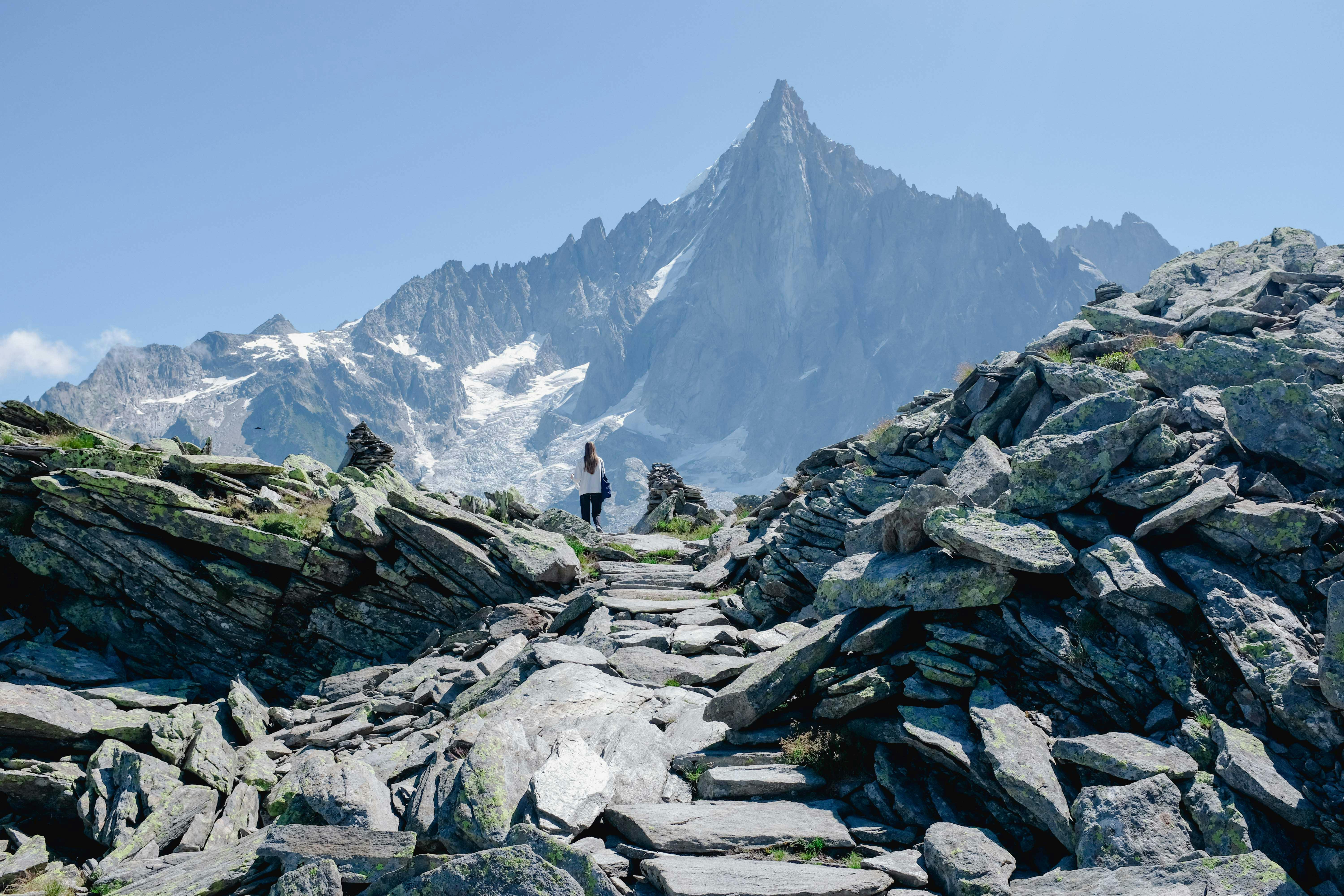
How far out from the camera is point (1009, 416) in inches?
754

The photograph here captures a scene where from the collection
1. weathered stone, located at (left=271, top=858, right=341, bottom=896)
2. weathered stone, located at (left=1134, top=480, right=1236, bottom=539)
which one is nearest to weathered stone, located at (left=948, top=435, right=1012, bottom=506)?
weathered stone, located at (left=1134, top=480, right=1236, bottom=539)

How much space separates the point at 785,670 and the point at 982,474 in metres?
6.61

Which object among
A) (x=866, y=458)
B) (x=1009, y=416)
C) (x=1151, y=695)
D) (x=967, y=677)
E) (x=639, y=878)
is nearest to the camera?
(x=639, y=878)

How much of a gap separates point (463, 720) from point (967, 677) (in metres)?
8.78

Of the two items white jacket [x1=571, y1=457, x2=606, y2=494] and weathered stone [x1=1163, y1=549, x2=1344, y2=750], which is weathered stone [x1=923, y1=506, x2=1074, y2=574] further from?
white jacket [x1=571, y1=457, x2=606, y2=494]

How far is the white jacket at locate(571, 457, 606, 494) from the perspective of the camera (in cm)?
3178

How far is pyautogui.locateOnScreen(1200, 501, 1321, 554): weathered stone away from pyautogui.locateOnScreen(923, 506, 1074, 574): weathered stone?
247 centimetres

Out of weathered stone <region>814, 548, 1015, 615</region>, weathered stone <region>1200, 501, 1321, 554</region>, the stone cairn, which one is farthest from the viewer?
the stone cairn

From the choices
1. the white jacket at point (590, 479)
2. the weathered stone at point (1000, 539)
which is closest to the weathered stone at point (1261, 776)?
the weathered stone at point (1000, 539)

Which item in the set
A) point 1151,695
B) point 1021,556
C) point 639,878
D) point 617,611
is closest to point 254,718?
point 617,611

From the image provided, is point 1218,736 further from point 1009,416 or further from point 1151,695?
point 1009,416

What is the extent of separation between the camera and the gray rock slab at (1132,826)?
818 centimetres

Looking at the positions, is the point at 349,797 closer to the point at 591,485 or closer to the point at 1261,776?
the point at 1261,776

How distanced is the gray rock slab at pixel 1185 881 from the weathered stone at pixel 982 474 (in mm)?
6931
